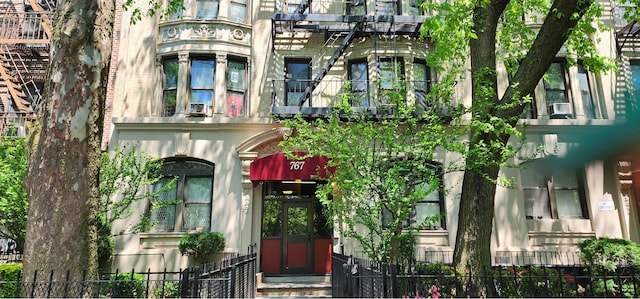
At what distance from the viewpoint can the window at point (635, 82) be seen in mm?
13709

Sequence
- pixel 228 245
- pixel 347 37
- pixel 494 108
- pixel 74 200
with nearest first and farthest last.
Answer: pixel 74 200
pixel 494 108
pixel 228 245
pixel 347 37

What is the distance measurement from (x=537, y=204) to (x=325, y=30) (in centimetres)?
916

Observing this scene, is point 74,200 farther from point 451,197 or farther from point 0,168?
point 451,197

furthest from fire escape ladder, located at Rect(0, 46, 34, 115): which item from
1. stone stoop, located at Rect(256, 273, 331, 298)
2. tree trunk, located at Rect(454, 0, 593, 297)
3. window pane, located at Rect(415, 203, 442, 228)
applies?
tree trunk, located at Rect(454, 0, 593, 297)

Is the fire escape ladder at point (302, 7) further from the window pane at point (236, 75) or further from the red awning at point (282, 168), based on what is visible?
the red awning at point (282, 168)

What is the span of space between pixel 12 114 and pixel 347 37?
12.0 meters

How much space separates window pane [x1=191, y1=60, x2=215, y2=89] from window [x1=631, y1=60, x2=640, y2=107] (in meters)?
14.4

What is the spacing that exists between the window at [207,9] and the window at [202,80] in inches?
60.6

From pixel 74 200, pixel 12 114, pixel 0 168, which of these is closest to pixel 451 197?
pixel 74 200

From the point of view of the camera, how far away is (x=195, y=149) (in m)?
12.9

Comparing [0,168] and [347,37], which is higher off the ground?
[347,37]

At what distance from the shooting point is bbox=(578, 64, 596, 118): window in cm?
1394

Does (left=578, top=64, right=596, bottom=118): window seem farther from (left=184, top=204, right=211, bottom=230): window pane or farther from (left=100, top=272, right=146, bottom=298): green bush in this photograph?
(left=100, top=272, right=146, bottom=298): green bush

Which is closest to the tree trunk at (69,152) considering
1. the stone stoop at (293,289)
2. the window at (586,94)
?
the stone stoop at (293,289)
